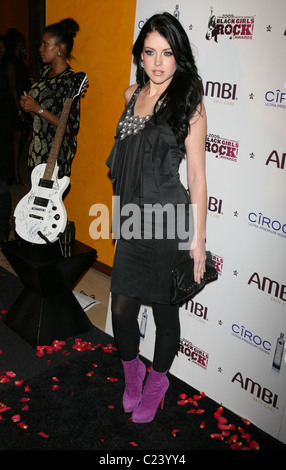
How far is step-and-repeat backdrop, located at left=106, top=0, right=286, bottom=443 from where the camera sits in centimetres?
197

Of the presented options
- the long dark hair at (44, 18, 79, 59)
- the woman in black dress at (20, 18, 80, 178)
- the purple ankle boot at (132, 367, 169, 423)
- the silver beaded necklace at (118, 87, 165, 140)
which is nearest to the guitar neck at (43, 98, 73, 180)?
the woman in black dress at (20, 18, 80, 178)

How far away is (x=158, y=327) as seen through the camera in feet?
7.25

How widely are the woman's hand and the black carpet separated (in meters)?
0.76

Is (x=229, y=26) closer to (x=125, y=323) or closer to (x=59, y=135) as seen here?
(x=59, y=135)

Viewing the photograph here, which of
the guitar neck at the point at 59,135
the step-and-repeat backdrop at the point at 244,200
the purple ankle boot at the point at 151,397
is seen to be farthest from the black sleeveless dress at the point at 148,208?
the guitar neck at the point at 59,135

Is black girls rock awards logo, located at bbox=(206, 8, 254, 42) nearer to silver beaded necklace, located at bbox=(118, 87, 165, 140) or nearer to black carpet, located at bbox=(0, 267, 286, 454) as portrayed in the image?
silver beaded necklace, located at bbox=(118, 87, 165, 140)

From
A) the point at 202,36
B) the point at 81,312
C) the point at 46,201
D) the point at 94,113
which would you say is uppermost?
the point at 202,36

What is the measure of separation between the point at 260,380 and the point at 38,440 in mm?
1063

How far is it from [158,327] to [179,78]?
1120 mm

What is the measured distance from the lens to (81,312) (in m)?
2.96

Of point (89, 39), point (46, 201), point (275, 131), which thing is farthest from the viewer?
point (89, 39)

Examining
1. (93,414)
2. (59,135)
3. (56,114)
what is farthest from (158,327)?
(56,114)

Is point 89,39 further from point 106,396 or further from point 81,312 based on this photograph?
point 106,396
